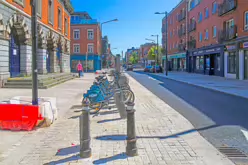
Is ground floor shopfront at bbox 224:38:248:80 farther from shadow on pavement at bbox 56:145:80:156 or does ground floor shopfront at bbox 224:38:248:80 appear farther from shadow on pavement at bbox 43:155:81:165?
shadow on pavement at bbox 43:155:81:165

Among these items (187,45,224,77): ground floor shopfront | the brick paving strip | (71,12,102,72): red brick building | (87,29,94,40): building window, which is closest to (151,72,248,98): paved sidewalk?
(187,45,224,77): ground floor shopfront

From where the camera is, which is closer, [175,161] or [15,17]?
[175,161]

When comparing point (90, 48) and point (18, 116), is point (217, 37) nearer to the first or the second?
point (18, 116)

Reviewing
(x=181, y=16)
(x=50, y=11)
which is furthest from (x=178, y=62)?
(x=50, y=11)

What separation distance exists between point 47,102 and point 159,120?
3099mm

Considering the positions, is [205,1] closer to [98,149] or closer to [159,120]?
[159,120]

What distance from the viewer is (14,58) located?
1697 cm

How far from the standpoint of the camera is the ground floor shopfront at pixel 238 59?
23.8 metres

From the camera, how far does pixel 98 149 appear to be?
15.7ft

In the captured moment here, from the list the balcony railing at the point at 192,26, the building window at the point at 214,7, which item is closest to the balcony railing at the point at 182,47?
the balcony railing at the point at 192,26

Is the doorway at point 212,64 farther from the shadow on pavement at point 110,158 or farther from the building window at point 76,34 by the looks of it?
the shadow on pavement at point 110,158

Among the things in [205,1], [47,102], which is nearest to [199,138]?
[47,102]

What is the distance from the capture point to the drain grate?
456cm

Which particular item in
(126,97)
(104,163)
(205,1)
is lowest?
(104,163)
